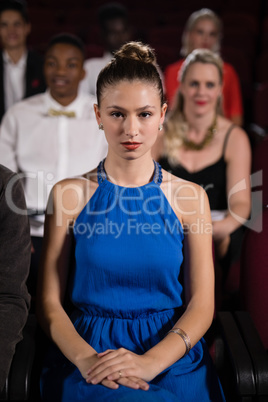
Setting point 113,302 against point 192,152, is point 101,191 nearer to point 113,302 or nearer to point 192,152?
point 113,302

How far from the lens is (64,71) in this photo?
1847 mm

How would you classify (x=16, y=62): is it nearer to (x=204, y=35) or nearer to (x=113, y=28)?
(x=113, y=28)

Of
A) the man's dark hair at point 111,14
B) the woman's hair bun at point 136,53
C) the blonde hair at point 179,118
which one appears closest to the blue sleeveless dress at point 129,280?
the woman's hair bun at point 136,53

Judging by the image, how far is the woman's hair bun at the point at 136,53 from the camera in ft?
3.06

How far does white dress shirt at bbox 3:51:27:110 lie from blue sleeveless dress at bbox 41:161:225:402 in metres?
1.46

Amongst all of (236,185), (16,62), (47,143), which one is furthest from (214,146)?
(16,62)

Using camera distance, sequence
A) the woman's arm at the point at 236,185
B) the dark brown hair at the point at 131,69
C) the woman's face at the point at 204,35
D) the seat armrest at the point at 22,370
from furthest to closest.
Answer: the woman's face at the point at 204,35
the woman's arm at the point at 236,185
the dark brown hair at the point at 131,69
the seat armrest at the point at 22,370

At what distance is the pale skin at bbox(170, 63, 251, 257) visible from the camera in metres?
1.45

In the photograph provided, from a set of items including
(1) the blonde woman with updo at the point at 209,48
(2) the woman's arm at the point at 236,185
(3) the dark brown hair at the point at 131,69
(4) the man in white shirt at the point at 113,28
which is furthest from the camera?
(4) the man in white shirt at the point at 113,28

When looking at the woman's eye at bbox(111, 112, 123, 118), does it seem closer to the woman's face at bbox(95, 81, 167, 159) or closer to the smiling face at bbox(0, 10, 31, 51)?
the woman's face at bbox(95, 81, 167, 159)

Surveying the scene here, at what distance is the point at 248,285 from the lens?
1.04 metres

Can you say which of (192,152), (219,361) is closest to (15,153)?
(192,152)

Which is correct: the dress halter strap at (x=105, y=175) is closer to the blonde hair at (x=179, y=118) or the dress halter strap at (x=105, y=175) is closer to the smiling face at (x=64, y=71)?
the blonde hair at (x=179, y=118)

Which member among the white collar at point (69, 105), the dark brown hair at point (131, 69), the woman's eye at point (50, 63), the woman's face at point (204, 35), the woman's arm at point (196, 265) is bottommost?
the woman's arm at point (196, 265)
